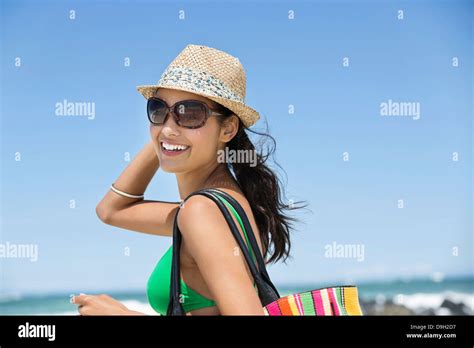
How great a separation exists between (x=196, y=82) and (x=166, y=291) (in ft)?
2.98

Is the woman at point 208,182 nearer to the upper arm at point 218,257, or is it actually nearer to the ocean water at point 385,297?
the upper arm at point 218,257

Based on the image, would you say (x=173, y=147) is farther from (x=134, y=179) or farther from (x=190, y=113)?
(x=134, y=179)

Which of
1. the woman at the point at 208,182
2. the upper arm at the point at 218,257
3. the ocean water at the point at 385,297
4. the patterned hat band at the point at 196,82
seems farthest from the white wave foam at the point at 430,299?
the upper arm at the point at 218,257

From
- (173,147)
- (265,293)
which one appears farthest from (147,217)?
(265,293)

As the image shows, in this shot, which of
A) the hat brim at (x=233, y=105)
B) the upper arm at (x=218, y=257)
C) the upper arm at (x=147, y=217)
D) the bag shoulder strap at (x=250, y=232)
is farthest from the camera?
the upper arm at (x=147, y=217)

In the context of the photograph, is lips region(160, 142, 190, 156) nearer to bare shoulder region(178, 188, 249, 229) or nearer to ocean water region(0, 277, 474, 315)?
bare shoulder region(178, 188, 249, 229)

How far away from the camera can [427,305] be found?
19.1 m

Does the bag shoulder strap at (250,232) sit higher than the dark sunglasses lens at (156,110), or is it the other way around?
the dark sunglasses lens at (156,110)

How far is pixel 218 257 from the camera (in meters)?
2.19

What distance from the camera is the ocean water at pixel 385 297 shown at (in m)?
17.0

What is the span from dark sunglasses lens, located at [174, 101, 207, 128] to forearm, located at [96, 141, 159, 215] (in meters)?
0.66

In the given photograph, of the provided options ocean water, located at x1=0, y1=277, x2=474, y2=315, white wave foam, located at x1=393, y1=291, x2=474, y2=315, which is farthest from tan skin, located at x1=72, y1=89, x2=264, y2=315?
white wave foam, located at x1=393, y1=291, x2=474, y2=315
